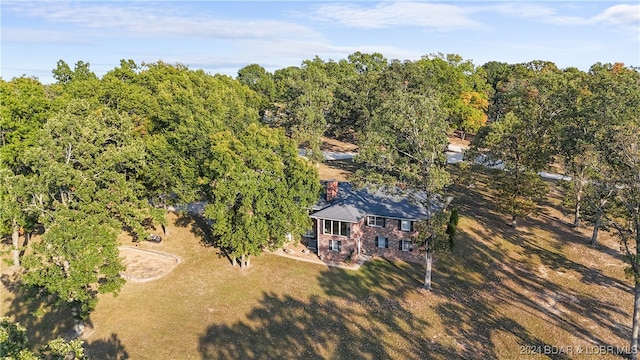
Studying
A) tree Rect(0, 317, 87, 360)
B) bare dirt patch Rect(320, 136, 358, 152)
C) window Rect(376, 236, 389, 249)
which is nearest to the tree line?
window Rect(376, 236, 389, 249)

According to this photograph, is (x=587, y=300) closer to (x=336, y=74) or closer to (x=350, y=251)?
(x=350, y=251)

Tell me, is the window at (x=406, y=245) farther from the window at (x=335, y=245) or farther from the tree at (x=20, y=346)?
the tree at (x=20, y=346)

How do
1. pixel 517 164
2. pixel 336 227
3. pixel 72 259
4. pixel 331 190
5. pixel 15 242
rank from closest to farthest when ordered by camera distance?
pixel 72 259
pixel 15 242
pixel 336 227
pixel 331 190
pixel 517 164

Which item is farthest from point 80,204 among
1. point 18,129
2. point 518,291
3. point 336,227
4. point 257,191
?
point 518,291

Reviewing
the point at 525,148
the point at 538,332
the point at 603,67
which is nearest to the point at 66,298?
the point at 538,332

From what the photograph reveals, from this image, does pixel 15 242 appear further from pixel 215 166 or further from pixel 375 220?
pixel 375 220

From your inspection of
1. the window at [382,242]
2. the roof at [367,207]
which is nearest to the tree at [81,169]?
the roof at [367,207]
